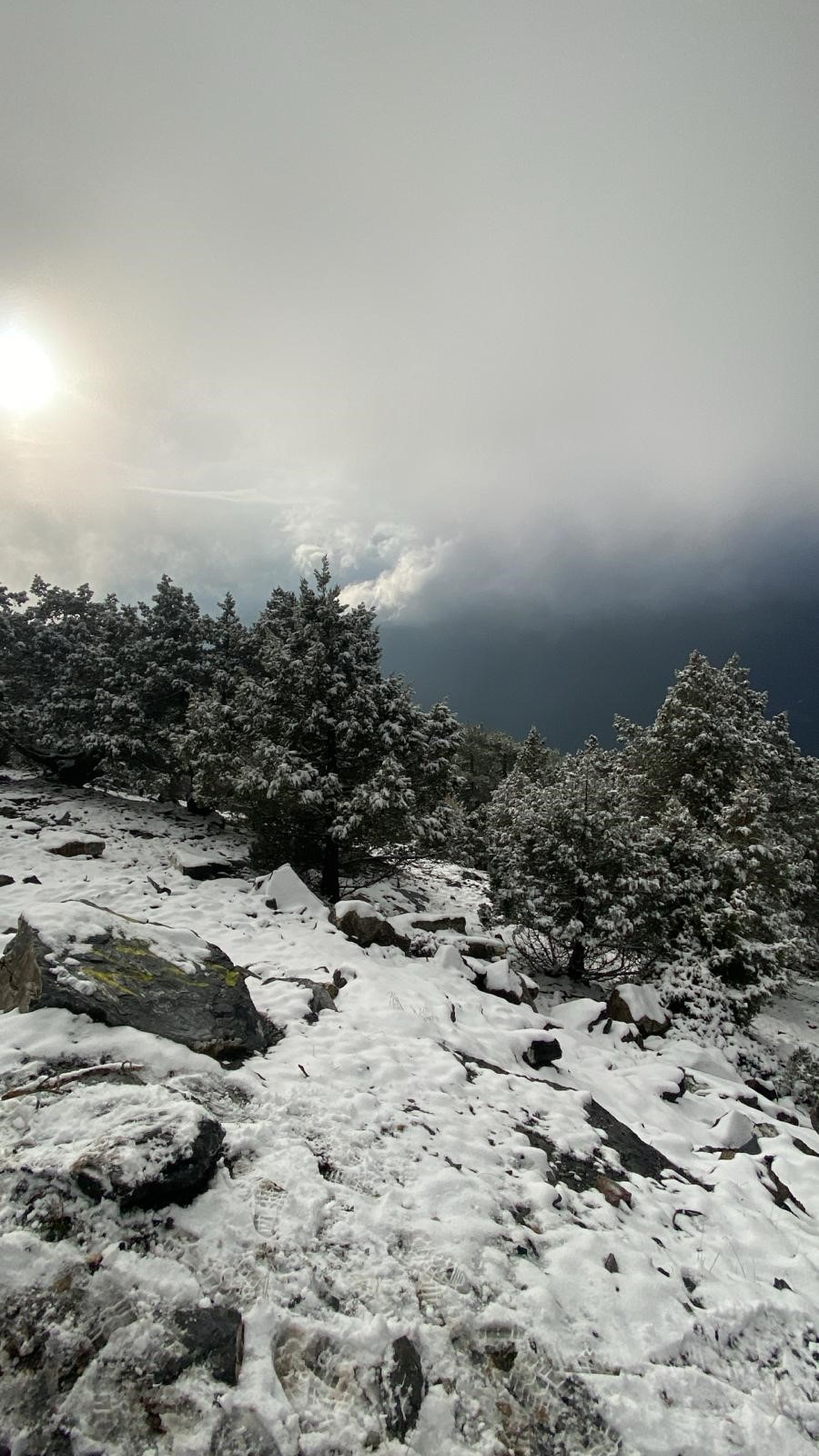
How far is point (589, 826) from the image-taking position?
1375cm

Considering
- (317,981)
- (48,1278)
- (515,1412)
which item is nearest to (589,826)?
(317,981)

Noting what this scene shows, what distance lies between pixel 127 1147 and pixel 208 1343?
1.15 metres

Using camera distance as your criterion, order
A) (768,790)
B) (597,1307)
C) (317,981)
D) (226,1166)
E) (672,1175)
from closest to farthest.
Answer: (597,1307), (226,1166), (672,1175), (317,981), (768,790)

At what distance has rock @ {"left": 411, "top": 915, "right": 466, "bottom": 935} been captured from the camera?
1274 centimetres

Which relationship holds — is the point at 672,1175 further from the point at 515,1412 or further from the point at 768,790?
the point at 768,790

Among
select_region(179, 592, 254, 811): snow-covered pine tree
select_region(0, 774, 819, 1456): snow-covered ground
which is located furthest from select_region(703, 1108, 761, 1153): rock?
select_region(179, 592, 254, 811): snow-covered pine tree

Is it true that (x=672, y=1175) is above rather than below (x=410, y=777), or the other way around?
below

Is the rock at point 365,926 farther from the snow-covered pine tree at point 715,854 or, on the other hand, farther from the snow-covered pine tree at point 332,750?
the snow-covered pine tree at point 715,854

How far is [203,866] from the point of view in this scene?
1419cm

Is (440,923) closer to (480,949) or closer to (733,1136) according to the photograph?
(480,949)

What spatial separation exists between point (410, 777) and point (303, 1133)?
36.9 feet

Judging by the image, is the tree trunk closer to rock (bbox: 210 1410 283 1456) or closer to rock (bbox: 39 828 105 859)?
rock (bbox: 39 828 105 859)

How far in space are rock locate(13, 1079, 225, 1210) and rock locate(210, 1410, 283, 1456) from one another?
3.77 feet

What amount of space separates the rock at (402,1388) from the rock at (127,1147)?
4.81 ft
